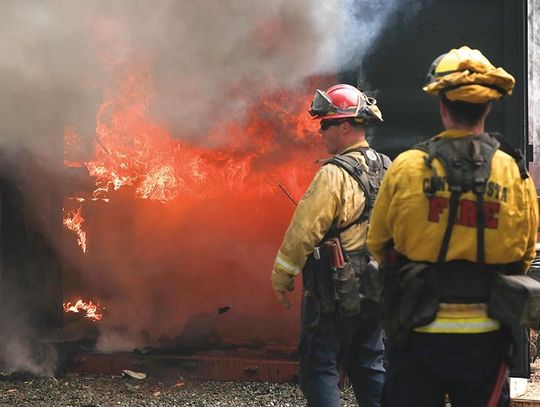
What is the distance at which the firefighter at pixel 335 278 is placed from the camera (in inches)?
177

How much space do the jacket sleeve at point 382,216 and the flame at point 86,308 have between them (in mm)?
4644

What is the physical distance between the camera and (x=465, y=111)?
3.34m

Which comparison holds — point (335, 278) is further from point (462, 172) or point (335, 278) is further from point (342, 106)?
point (462, 172)

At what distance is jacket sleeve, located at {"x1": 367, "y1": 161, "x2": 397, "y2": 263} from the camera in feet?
11.0

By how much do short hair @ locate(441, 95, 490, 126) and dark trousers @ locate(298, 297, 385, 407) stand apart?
62.1 inches

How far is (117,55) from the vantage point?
23.3 feet

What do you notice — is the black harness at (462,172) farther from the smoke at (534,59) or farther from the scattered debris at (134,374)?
the smoke at (534,59)

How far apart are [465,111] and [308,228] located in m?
1.36

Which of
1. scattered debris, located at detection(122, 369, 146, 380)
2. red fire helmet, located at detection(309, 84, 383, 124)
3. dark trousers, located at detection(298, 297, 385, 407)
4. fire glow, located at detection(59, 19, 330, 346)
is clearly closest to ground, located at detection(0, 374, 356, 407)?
scattered debris, located at detection(122, 369, 146, 380)

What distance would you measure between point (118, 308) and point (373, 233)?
474 centimetres

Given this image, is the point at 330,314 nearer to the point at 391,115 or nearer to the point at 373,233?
the point at 373,233

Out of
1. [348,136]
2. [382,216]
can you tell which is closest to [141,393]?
[348,136]

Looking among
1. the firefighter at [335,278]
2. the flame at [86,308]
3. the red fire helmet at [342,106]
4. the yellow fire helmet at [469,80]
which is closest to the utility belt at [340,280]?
the firefighter at [335,278]

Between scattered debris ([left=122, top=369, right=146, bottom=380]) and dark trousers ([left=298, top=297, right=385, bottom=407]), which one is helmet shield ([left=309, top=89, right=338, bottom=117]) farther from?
scattered debris ([left=122, top=369, right=146, bottom=380])
